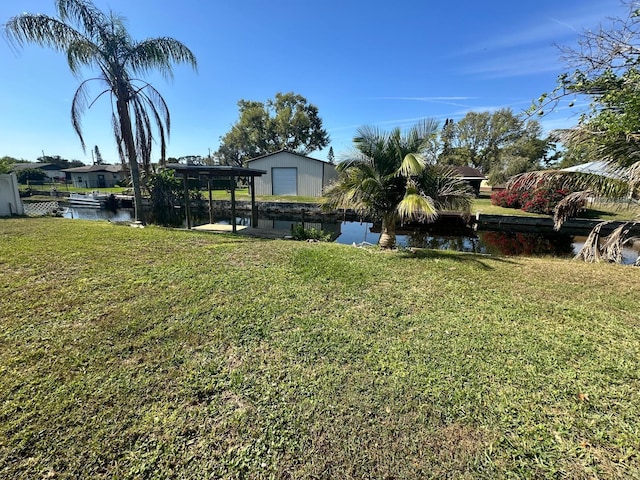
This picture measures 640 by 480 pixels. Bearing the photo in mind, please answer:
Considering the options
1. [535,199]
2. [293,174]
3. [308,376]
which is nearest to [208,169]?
[308,376]

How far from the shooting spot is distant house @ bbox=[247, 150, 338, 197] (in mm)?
22641

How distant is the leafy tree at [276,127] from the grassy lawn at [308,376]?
34.8 meters

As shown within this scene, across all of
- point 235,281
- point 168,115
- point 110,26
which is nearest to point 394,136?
point 235,281

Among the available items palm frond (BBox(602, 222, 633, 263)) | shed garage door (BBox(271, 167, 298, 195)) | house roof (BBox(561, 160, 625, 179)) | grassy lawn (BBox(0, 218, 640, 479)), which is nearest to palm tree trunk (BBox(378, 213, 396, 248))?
grassy lawn (BBox(0, 218, 640, 479))

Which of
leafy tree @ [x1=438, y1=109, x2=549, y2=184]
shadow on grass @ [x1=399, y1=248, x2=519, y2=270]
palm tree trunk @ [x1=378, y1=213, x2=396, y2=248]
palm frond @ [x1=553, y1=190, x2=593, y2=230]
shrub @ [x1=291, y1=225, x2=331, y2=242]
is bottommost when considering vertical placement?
shadow on grass @ [x1=399, y1=248, x2=519, y2=270]

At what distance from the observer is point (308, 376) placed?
2.45 metres

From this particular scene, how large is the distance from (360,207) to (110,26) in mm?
9091

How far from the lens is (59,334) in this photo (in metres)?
2.85

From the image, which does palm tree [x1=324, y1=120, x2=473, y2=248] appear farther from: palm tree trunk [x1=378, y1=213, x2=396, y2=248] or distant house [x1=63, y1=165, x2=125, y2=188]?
distant house [x1=63, y1=165, x2=125, y2=188]

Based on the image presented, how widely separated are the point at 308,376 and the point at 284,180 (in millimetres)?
21966

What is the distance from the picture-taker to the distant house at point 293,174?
22641mm

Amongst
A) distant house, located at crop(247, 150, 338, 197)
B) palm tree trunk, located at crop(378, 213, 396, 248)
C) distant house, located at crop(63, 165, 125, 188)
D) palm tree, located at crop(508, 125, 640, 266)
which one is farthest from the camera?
distant house, located at crop(63, 165, 125, 188)

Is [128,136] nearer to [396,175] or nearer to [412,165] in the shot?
[396,175]

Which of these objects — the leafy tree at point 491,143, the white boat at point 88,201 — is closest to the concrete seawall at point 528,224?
the leafy tree at point 491,143
